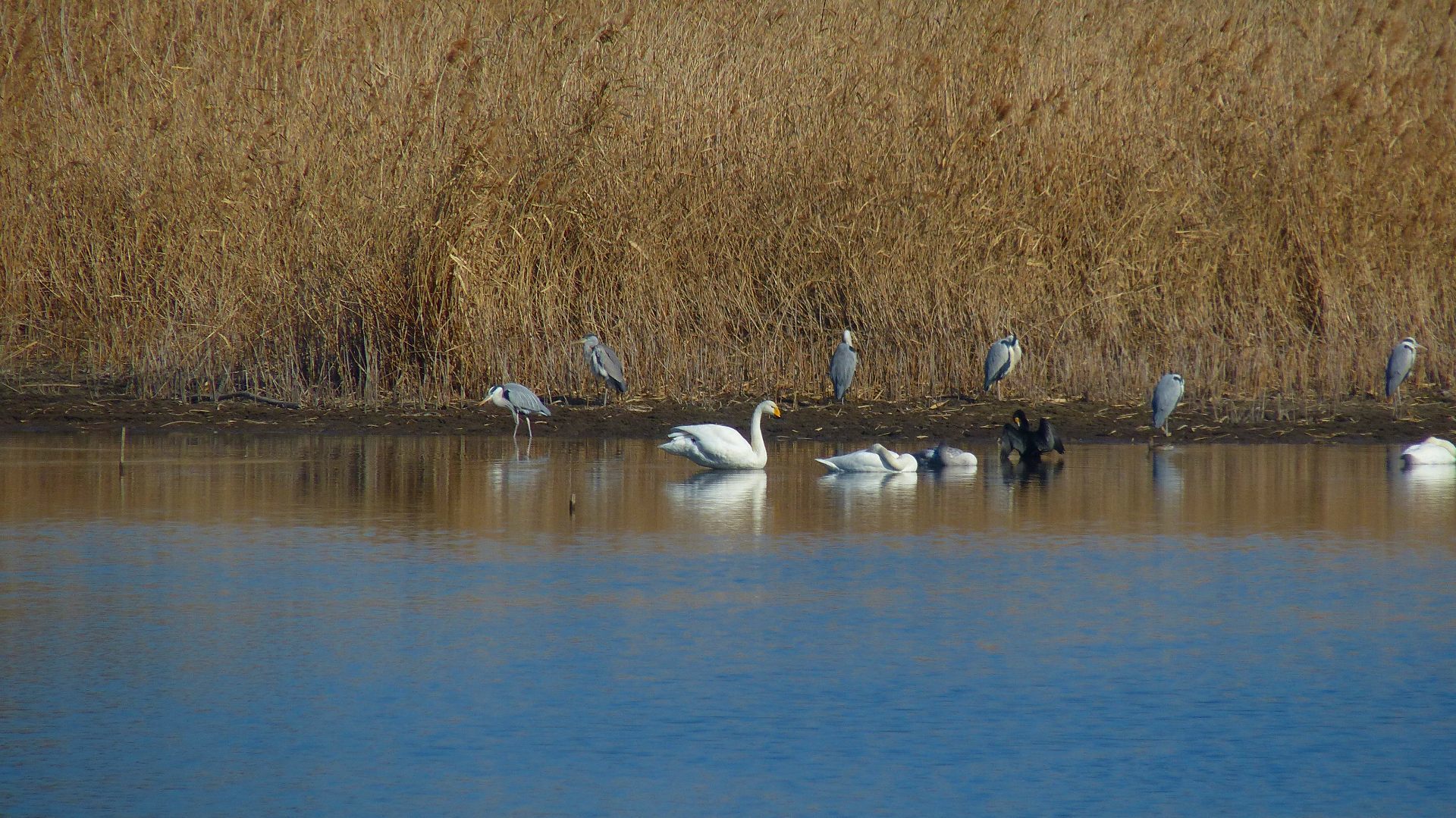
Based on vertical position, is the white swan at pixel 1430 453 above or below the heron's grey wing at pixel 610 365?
below

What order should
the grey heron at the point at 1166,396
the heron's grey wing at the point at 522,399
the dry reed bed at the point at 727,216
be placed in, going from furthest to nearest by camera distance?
the dry reed bed at the point at 727,216
the heron's grey wing at the point at 522,399
the grey heron at the point at 1166,396

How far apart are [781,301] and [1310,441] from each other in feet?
14.5

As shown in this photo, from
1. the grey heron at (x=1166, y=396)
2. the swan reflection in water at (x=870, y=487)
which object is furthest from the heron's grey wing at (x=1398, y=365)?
the swan reflection in water at (x=870, y=487)

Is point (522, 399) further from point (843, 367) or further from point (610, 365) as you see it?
point (843, 367)

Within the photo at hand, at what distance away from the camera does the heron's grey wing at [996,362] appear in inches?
510

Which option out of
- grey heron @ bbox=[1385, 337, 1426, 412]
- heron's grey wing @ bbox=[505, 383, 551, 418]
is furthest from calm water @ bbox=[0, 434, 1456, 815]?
grey heron @ bbox=[1385, 337, 1426, 412]

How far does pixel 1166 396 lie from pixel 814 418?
2.61m

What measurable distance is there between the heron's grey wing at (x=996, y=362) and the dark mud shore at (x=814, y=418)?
251 millimetres

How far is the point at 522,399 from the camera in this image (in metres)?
12.2

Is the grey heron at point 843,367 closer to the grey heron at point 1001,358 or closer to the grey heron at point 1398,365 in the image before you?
the grey heron at point 1001,358

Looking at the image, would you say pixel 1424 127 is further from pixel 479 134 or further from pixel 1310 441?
pixel 479 134

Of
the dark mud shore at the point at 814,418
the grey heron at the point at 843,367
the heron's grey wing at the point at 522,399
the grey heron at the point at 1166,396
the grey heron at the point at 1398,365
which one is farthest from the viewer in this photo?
the grey heron at the point at 843,367

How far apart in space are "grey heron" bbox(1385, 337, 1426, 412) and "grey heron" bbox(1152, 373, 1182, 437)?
206 centimetres

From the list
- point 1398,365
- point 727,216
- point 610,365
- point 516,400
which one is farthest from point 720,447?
point 1398,365
